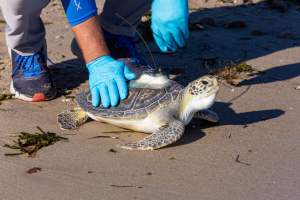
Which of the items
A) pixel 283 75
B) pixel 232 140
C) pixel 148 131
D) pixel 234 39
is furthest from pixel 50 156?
pixel 234 39

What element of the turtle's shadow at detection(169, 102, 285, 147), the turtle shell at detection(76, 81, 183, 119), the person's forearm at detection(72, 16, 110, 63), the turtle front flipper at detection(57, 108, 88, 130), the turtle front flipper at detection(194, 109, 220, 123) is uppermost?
the person's forearm at detection(72, 16, 110, 63)

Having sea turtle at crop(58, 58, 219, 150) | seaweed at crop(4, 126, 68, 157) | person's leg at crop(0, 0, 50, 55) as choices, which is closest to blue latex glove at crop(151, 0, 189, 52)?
sea turtle at crop(58, 58, 219, 150)

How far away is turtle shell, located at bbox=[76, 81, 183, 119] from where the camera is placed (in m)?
2.70

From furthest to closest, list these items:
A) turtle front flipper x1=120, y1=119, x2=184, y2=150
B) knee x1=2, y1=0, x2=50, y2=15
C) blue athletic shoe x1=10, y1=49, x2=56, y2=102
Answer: blue athletic shoe x1=10, y1=49, x2=56, y2=102 < knee x1=2, y1=0, x2=50, y2=15 < turtle front flipper x1=120, y1=119, x2=184, y2=150

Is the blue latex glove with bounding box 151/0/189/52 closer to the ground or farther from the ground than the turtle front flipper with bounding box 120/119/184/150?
farther from the ground

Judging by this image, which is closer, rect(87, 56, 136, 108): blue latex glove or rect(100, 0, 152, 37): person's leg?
rect(87, 56, 136, 108): blue latex glove

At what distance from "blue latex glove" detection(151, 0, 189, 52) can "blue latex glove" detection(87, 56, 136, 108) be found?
0.35m

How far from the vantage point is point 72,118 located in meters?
2.82

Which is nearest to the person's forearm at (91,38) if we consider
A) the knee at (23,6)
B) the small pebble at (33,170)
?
the knee at (23,6)

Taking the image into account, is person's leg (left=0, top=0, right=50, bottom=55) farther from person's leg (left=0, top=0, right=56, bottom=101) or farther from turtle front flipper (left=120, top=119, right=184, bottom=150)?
turtle front flipper (left=120, top=119, right=184, bottom=150)

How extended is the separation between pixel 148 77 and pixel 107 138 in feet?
1.04

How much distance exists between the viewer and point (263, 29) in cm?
450

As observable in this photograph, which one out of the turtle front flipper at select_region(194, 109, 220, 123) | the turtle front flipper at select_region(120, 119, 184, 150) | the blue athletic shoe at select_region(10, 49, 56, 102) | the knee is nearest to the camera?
the turtle front flipper at select_region(120, 119, 184, 150)

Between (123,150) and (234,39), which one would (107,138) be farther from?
(234,39)
